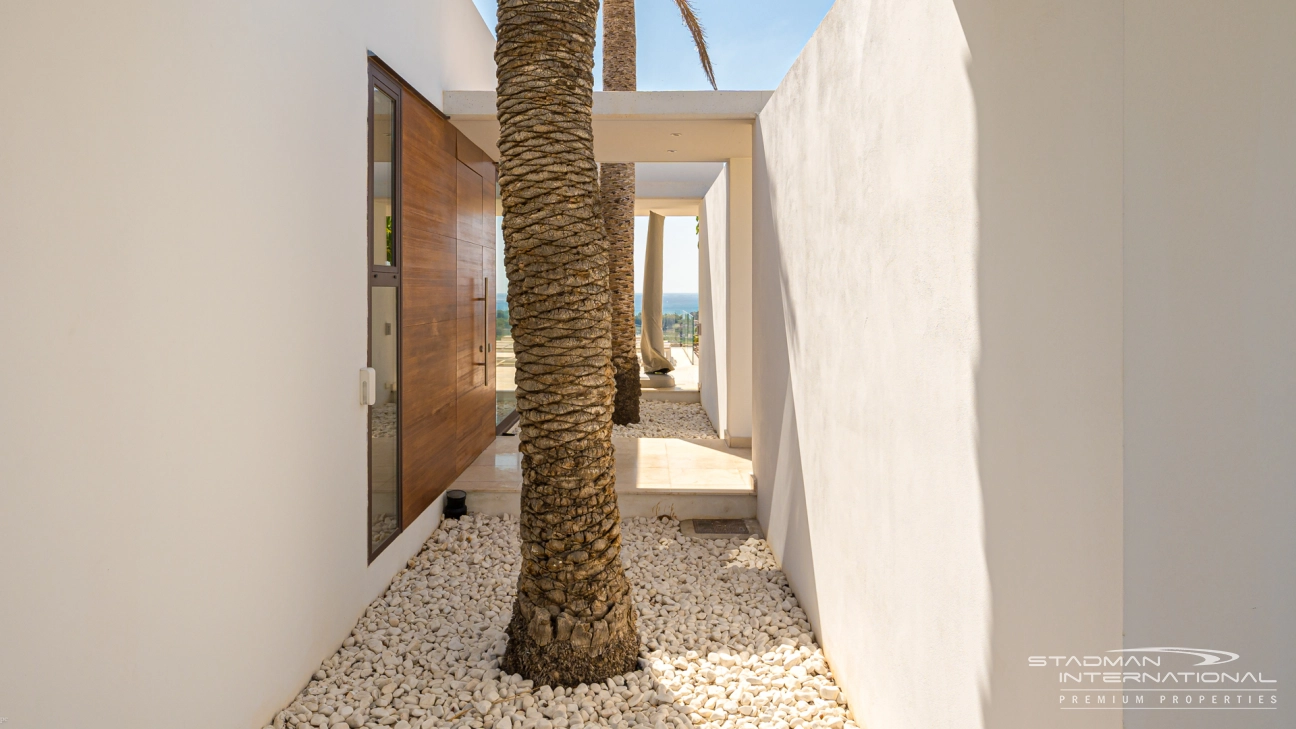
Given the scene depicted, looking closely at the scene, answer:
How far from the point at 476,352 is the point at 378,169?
2854mm

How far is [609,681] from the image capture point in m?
3.32

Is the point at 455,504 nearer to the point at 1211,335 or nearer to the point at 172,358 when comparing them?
the point at 172,358

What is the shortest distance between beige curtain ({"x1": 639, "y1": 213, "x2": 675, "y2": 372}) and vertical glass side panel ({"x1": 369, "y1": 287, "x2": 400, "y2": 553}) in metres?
8.93

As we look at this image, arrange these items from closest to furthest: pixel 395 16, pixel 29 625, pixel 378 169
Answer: pixel 29 625 → pixel 378 169 → pixel 395 16

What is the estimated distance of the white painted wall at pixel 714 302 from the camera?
861 centimetres

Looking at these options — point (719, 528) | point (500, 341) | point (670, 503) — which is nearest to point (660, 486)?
point (670, 503)

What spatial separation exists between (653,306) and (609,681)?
1066cm

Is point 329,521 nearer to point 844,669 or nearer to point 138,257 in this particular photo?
point 138,257

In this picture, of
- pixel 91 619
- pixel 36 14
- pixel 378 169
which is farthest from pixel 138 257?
pixel 378 169

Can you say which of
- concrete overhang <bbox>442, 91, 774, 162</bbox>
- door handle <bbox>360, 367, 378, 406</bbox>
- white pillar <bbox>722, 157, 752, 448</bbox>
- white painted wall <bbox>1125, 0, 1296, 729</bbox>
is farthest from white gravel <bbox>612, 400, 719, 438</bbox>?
white painted wall <bbox>1125, 0, 1296, 729</bbox>

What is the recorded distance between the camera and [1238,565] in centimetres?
124

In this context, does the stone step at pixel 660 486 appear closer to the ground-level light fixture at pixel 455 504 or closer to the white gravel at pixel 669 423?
the ground-level light fixture at pixel 455 504

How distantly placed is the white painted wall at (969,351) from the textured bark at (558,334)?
104cm

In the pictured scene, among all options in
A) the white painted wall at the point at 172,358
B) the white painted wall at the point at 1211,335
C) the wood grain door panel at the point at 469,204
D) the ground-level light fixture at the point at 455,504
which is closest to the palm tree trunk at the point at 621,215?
the wood grain door panel at the point at 469,204
